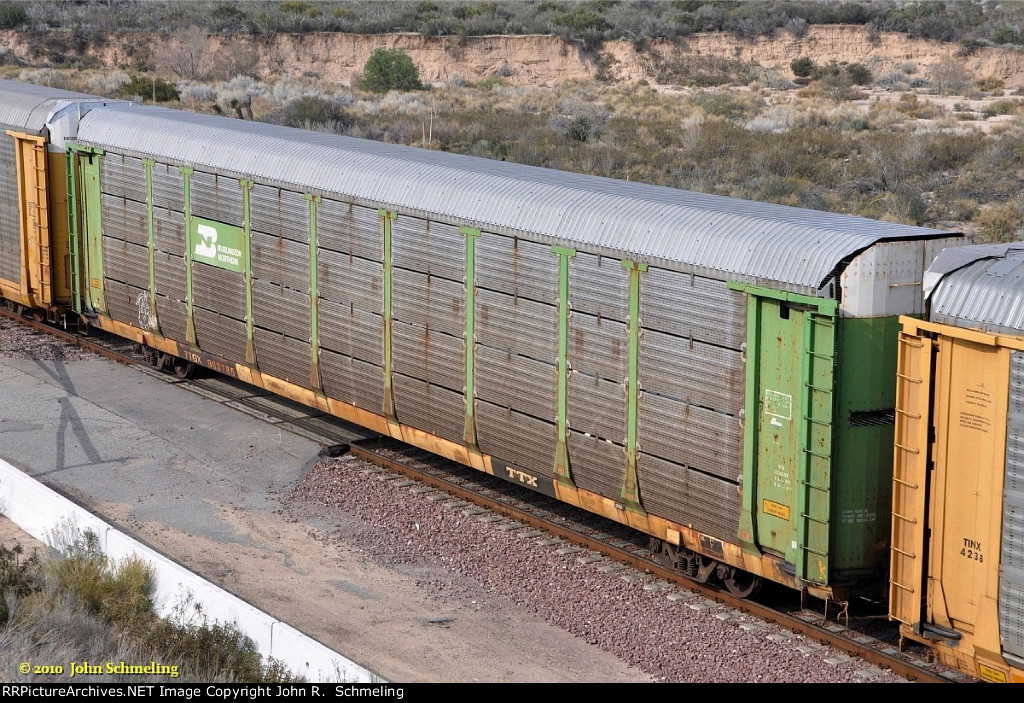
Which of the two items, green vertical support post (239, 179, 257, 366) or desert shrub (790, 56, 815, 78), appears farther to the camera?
desert shrub (790, 56, 815, 78)

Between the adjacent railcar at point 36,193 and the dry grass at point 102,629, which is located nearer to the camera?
the dry grass at point 102,629

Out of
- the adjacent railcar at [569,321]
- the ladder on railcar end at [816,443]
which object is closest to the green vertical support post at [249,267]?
the adjacent railcar at [569,321]

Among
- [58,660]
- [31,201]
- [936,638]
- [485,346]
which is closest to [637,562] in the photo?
[485,346]

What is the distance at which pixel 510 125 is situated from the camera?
3800 cm

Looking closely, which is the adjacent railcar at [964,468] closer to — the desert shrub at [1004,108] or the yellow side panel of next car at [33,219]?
the yellow side panel of next car at [33,219]

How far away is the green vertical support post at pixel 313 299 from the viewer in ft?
43.7

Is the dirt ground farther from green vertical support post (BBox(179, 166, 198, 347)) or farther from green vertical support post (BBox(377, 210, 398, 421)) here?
green vertical support post (BBox(179, 166, 198, 347))

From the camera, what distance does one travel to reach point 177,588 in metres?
9.55

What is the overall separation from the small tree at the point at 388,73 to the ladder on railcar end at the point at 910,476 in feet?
148

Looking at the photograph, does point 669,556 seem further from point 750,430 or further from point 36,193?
point 36,193

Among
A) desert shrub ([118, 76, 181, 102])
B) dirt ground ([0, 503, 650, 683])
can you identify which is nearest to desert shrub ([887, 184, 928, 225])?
dirt ground ([0, 503, 650, 683])

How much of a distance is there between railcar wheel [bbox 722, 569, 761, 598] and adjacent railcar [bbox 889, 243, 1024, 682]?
1573mm

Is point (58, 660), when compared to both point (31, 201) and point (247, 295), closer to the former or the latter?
point (247, 295)

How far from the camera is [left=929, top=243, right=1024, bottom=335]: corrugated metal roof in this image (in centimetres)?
752
